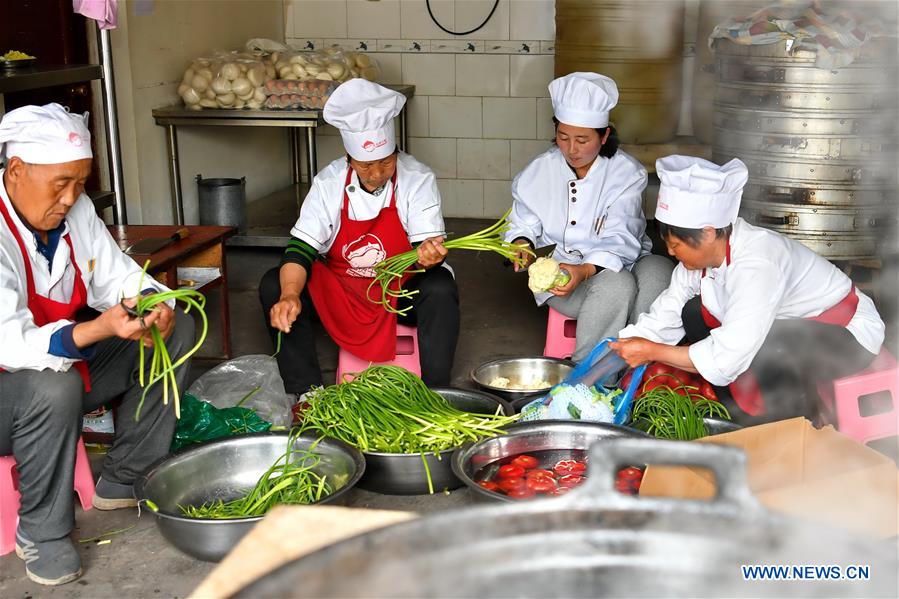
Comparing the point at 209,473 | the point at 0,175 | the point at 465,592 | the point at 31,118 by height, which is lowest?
the point at 209,473

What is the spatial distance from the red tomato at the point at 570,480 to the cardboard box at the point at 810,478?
0.50 metres

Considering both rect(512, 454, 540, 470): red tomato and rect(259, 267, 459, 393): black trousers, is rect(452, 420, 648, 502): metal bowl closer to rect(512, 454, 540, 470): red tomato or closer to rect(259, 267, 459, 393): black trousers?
rect(512, 454, 540, 470): red tomato

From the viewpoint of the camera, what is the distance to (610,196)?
3840 mm

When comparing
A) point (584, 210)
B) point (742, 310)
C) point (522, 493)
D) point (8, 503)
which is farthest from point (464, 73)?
point (8, 503)

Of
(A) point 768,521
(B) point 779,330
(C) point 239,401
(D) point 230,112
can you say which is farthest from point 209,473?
(D) point 230,112

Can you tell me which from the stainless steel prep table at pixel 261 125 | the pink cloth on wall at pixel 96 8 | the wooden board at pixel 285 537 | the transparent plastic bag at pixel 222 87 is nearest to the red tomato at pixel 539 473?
the wooden board at pixel 285 537

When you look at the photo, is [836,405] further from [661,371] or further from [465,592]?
[465,592]

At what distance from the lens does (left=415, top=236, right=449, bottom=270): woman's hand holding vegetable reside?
11.1ft

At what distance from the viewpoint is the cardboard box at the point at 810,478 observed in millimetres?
1842

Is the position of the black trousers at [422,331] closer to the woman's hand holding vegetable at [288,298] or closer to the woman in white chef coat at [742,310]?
the woman's hand holding vegetable at [288,298]

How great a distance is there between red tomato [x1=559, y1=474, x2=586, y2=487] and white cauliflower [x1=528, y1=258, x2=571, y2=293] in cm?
97

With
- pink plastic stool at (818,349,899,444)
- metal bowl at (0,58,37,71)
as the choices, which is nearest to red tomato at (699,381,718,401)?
pink plastic stool at (818,349,899,444)

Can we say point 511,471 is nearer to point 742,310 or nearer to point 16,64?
point 742,310

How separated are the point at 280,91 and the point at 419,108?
5.96ft
